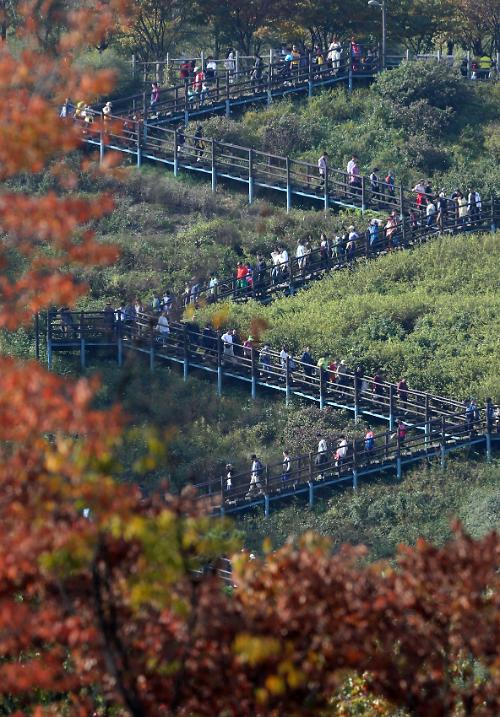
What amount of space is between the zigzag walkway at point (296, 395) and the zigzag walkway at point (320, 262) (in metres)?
2.23

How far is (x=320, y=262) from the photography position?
44094 mm

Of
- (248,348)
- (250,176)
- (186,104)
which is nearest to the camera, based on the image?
(248,348)

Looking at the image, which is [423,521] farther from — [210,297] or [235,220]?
[235,220]

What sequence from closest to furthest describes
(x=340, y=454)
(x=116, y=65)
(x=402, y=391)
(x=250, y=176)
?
1. (x=340, y=454)
2. (x=402, y=391)
3. (x=250, y=176)
4. (x=116, y=65)

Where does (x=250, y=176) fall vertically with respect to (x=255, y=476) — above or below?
above

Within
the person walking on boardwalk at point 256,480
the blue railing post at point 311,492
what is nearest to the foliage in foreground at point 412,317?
the blue railing post at point 311,492

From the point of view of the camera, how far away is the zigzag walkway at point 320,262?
4303 cm

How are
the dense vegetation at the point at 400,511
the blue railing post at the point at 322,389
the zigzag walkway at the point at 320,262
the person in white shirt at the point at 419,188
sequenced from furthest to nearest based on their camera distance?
the person in white shirt at the point at 419,188 → the zigzag walkway at the point at 320,262 → the blue railing post at the point at 322,389 → the dense vegetation at the point at 400,511

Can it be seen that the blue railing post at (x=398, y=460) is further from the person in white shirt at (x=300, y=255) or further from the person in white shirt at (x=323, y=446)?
the person in white shirt at (x=300, y=255)

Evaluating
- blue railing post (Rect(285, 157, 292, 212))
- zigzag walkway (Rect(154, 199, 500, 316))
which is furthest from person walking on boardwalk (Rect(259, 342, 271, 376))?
blue railing post (Rect(285, 157, 292, 212))

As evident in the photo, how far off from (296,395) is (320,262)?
6.51m

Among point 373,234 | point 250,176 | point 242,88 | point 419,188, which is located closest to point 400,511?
point 373,234

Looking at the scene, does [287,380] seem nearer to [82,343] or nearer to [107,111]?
[82,343]

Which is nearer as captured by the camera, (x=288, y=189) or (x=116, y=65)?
(x=288, y=189)
